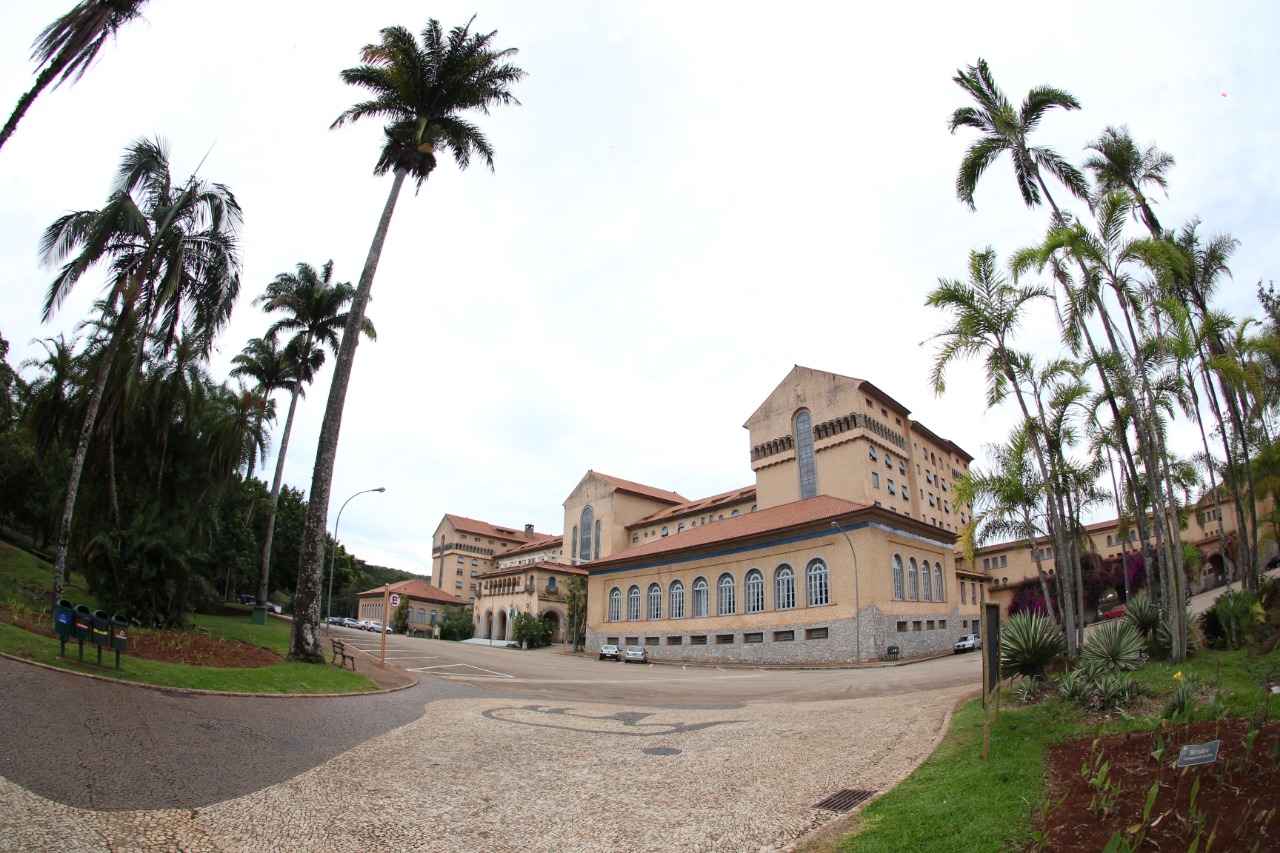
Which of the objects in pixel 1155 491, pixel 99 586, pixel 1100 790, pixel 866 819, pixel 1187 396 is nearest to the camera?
pixel 1100 790

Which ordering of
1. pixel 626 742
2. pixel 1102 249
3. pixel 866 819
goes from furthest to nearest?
pixel 1102 249 < pixel 626 742 < pixel 866 819

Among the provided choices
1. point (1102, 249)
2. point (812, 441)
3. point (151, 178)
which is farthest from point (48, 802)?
point (812, 441)

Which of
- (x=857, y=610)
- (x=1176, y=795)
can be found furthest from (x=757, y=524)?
(x=1176, y=795)

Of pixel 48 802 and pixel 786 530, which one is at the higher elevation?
pixel 786 530

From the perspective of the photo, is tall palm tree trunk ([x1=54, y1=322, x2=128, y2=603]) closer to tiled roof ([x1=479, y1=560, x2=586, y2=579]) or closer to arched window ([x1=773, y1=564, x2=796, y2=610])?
arched window ([x1=773, y1=564, x2=796, y2=610])

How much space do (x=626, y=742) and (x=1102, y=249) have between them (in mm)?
12496

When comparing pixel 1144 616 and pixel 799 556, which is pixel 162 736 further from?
pixel 799 556

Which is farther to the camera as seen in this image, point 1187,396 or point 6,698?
point 1187,396

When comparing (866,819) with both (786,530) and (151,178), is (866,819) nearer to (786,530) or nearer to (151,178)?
(151,178)

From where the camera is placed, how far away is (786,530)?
38000 millimetres

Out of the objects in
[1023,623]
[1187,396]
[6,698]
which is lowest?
[6,698]

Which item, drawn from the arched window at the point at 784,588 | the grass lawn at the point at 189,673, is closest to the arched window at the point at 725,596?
the arched window at the point at 784,588

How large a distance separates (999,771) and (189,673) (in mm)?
13633

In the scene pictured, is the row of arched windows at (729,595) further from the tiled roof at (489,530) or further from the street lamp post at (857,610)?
the tiled roof at (489,530)
